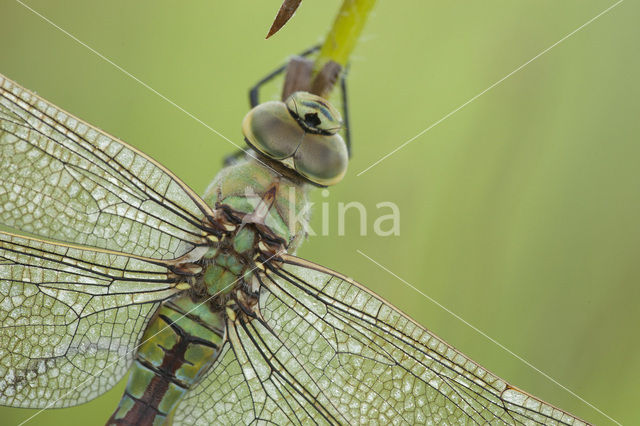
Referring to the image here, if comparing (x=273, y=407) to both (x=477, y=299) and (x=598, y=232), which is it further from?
(x=598, y=232)

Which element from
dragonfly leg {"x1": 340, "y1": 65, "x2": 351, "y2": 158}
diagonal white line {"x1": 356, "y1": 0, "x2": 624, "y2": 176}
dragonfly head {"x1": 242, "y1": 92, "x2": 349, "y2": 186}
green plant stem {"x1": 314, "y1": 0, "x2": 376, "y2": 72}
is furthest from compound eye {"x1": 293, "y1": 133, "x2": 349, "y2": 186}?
diagonal white line {"x1": 356, "y1": 0, "x2": 624, "y2": 176}

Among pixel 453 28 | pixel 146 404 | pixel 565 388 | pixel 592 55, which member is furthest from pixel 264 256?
pixel 592 55

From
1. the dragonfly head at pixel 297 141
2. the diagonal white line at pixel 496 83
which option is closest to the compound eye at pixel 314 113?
the dragonfly head at pixel 297 141

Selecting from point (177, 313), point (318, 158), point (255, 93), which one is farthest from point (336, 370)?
point (255, 93)

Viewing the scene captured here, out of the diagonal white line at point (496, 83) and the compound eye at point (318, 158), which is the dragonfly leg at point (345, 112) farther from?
the diagonal white line at point (496, 83)

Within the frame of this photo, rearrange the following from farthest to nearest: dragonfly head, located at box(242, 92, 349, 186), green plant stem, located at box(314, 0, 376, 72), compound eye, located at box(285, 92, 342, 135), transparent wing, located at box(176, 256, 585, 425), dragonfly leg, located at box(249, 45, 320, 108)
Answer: dragonfly leg, located at box(249, 45, 320, 108)
dragonfly head, located at box(242, 92, 349, 186)
compound eye, located at box(285, 92, 342, 135)
transparent wing, located at box(176, 256, 585, 425)
green plant stem, located at box(314, 0, 376, 72)

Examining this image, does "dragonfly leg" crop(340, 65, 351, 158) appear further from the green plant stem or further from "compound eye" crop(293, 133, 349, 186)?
the green plant stem
